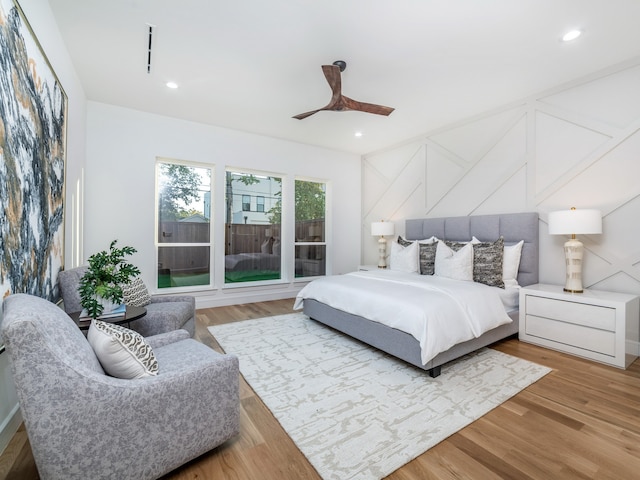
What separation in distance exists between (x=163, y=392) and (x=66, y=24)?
9.65 ft

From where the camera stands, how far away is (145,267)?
411 centimetres

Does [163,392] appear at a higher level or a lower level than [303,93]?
lower

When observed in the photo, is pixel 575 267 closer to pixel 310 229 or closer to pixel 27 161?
pixel 310 229

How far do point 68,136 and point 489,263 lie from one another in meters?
4.50

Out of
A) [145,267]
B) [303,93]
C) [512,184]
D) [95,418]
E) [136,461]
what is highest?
[303,93]

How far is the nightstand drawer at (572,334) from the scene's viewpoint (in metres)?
2.56

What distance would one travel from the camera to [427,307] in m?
2.38

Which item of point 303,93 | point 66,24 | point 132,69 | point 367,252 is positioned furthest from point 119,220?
point 367,252

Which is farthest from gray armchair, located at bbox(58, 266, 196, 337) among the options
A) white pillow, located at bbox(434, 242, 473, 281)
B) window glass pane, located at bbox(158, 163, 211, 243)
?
white pillow, located at bbox(434, 242, 473, 281)

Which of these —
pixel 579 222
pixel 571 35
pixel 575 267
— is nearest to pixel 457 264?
pixel 575 267

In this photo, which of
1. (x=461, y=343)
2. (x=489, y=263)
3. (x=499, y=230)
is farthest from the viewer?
(x=499, y=230)

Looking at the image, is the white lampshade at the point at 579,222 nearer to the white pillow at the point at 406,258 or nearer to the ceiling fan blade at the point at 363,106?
the white pillow at the point at 406,258

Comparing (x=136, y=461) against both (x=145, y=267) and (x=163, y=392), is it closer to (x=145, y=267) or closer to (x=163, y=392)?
(x=163, y=392)

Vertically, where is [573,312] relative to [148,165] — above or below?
below
